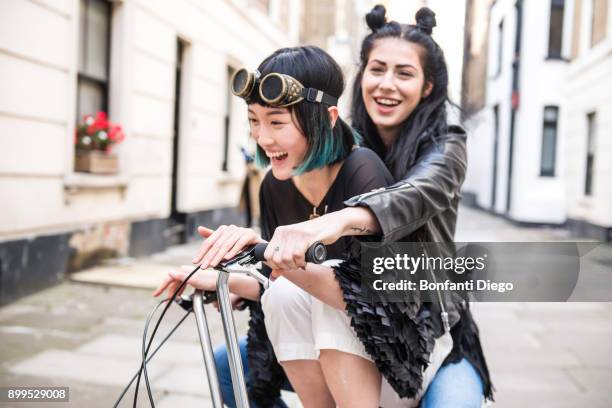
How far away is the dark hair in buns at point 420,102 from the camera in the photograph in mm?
1891

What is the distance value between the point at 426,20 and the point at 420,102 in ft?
0.82

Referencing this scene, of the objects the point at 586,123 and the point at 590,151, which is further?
the point at 586,123

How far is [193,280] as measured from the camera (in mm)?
1600

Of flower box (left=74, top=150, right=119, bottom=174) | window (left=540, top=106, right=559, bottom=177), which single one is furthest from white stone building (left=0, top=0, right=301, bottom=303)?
window (left=540, top=106, right=559, bottom=177)

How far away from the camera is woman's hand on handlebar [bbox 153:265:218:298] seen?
1.59 metres

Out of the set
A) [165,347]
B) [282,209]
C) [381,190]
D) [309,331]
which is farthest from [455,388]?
[165,347]

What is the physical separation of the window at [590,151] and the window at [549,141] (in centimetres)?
185

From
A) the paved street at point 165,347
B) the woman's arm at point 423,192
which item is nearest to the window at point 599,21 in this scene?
the paved street at point 165,347

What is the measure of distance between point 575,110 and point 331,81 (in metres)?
12.0

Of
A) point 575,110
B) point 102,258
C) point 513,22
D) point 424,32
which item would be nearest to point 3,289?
point 102,258

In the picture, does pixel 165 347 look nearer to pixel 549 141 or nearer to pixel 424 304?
pixel 424 304

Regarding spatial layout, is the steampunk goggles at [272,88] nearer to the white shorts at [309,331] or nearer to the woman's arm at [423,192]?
the woman's arm at [423,192]

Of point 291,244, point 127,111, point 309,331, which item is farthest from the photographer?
point 127,111

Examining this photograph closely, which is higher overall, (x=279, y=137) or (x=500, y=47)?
(x=500, y=47)
